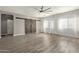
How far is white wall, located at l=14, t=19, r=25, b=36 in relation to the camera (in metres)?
8.57

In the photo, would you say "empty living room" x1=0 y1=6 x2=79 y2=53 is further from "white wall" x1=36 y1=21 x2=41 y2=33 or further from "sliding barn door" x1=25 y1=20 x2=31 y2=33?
"white wall" x1=36 y1=21 x2=41 y2=33

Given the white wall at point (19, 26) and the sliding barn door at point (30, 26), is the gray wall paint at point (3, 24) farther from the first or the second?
the sliding barn door at point (30, 26)

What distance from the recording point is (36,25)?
459 inches

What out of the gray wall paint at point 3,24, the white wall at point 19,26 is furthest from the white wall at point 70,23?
the gray wall paint at point 3,24

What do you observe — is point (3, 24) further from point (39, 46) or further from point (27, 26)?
point (39, 46)

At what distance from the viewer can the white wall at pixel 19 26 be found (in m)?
8.57

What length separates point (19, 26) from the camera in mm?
9047

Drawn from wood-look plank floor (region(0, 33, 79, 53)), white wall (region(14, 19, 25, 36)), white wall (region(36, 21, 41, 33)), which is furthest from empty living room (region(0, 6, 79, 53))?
wood-look plank floor (region(0, 33, 79, 53))

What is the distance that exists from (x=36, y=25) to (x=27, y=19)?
73.4 inches

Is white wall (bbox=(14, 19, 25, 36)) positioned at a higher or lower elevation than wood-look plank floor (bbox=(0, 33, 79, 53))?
higher

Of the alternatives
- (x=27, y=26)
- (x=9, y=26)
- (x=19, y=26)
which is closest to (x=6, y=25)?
(x=9, y=26)
